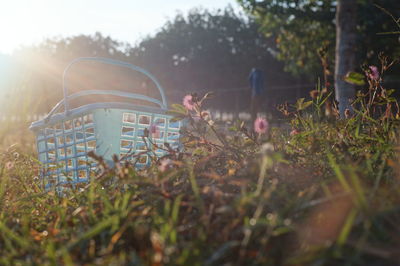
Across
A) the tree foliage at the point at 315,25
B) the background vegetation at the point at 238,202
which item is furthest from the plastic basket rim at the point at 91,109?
the tree foliage at the point at 315,25

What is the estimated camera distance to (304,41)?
20.4 m

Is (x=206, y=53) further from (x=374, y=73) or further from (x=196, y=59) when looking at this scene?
(x=374, y=73)

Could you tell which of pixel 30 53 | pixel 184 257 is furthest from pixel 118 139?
pixel 30 53

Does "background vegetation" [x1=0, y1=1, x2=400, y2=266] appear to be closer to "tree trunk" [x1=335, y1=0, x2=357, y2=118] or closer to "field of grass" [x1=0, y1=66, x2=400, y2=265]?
"field of grass" [x1=0, y1=66, x2=400, y2=265]

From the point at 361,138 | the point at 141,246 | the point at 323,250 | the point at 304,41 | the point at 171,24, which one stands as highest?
the point at 171,24

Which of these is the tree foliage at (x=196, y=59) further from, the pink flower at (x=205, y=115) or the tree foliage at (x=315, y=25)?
the pink flower at (x=205, y=115)

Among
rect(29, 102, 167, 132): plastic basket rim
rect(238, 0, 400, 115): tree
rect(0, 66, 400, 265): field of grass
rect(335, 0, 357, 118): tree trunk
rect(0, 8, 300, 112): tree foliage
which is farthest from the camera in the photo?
rect(0, 8, 300, 112): tree foliage

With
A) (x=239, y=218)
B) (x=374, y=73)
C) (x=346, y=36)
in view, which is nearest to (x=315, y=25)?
(x=346, y=36)

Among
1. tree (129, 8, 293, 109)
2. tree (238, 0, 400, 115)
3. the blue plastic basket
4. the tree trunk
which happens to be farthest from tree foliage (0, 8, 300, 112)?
the blue plastic basket

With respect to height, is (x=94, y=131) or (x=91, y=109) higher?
(x=91, y=109)

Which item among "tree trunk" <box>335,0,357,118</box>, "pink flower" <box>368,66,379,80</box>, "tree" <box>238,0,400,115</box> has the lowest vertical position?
"pink flower" <box>368,66,379,80</box>

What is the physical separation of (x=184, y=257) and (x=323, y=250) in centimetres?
33

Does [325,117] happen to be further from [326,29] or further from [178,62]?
[178,62]

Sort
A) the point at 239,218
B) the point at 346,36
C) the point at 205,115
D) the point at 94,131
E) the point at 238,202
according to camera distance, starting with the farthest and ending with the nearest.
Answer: the point at 346,36 → the point at 94,131 → the point at 205,115 → the point at 239,218 → the point at 238,202
